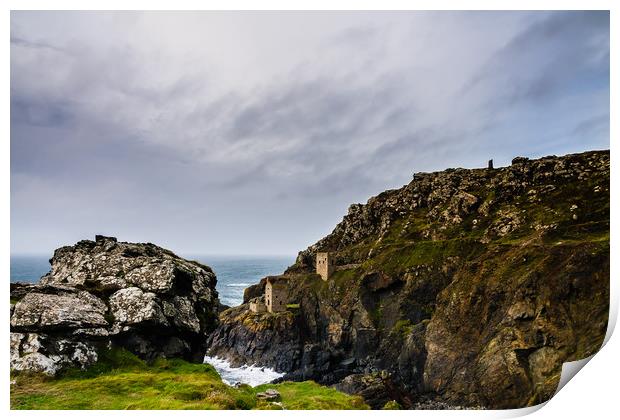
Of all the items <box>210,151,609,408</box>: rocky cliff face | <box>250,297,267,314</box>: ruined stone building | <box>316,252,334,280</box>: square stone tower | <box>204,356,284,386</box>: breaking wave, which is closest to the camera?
<box>210,151,609,408</box>: rocky cliff face

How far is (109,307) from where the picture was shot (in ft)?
→ 38.4

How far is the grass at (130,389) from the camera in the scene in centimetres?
963

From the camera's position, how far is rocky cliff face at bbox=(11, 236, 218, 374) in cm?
1041

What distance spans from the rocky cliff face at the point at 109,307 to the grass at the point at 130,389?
14.7 inches

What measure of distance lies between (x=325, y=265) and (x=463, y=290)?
25.7 meters

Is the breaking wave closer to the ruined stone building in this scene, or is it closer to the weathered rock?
the ruined stone building

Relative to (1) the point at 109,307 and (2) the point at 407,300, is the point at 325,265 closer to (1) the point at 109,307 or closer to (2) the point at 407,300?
(2) the point at 407,300

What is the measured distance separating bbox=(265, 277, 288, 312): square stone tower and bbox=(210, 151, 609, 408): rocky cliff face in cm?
205

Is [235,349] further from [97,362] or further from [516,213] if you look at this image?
[97,362]

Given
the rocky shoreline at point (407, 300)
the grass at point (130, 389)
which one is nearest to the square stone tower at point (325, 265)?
the rocky shoreline at point (407, 300)

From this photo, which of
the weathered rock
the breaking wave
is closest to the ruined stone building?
the breaking wave

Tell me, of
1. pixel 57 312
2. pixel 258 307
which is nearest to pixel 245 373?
pixel 258 307
